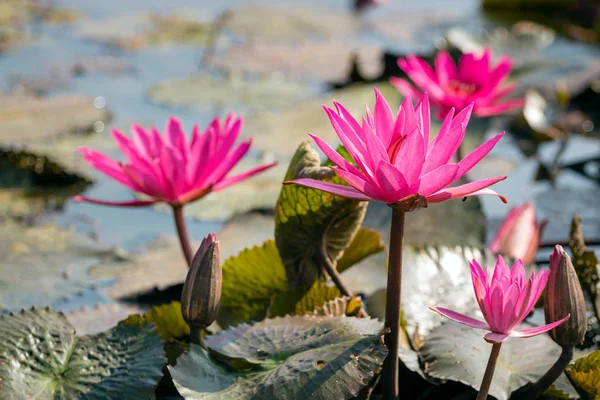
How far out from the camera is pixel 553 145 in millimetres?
2887

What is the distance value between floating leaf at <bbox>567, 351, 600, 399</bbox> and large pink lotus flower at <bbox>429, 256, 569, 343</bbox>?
163mm

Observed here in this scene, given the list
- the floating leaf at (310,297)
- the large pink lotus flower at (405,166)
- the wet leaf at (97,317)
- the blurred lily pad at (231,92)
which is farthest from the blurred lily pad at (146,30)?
the large pink lotus flower at (405,166)

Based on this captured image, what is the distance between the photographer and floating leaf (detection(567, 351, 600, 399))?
1117 mm

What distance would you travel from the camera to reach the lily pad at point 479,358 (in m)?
1.17

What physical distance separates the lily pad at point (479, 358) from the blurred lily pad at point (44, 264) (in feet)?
2.89

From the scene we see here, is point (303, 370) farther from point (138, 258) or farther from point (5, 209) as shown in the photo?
point (5, 209)

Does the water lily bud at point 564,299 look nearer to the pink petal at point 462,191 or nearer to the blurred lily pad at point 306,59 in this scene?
the pink petal at point 462,191

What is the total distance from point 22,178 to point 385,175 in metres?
1.68

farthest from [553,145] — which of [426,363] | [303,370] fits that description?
[303,370]

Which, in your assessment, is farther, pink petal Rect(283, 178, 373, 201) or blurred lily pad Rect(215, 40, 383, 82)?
blurred lily pad Rect(215, 40, 383, 82)

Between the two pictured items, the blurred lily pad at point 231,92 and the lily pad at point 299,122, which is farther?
the blurred lily pad at point 231,92

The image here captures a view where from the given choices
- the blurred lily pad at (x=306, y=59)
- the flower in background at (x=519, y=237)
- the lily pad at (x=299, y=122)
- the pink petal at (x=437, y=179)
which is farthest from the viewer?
the blurred lily pad at (x=306, y=59)

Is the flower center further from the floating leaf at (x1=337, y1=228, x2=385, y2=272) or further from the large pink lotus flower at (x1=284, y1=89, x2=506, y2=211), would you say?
the large pink lotus flower at (x1=284, y1=89, x2=506, y2=211)

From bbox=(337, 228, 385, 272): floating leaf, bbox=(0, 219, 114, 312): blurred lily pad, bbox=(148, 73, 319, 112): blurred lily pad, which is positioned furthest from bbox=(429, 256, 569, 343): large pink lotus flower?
bbox=(148, 73, 319, 112): blurred lily pad
